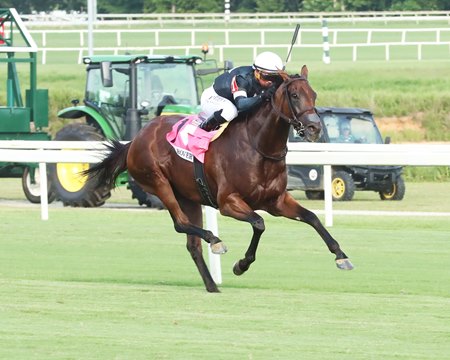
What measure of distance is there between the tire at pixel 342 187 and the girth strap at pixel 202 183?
9.24 meters

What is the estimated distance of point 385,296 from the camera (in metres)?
9.12

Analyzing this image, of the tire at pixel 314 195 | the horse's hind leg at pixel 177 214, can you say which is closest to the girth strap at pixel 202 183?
the horse's hind leg at pixel 177 214

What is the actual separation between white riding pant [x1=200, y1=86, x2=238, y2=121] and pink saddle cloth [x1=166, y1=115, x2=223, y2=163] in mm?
134

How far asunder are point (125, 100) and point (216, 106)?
8.42m

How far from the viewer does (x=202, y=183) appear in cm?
962

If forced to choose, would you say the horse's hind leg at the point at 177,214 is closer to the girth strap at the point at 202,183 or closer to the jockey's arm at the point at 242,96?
the girth strap at the point at 202,183

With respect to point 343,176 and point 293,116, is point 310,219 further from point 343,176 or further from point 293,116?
point 343,176

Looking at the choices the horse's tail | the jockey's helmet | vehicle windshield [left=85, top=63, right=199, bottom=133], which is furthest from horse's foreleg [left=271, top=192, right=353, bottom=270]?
vehicle windshield [left=85, top=63, right=199, bottom=133]

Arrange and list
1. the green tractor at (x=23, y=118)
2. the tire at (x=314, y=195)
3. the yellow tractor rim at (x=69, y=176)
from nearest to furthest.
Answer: the yellow tractor rim at (x=69, y=176)
the green tractor at (x=23, y=118)
the tire at (x=314, y=195)

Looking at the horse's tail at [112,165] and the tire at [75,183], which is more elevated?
the horse's tail at [112,165]

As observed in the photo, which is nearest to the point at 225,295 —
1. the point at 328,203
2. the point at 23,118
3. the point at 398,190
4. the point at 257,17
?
the point at 328,203

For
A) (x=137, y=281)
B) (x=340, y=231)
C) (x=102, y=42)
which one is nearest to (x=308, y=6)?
(x=102, y=42)

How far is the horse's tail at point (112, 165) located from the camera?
10711 millimetres

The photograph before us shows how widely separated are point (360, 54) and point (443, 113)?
12.2 m
